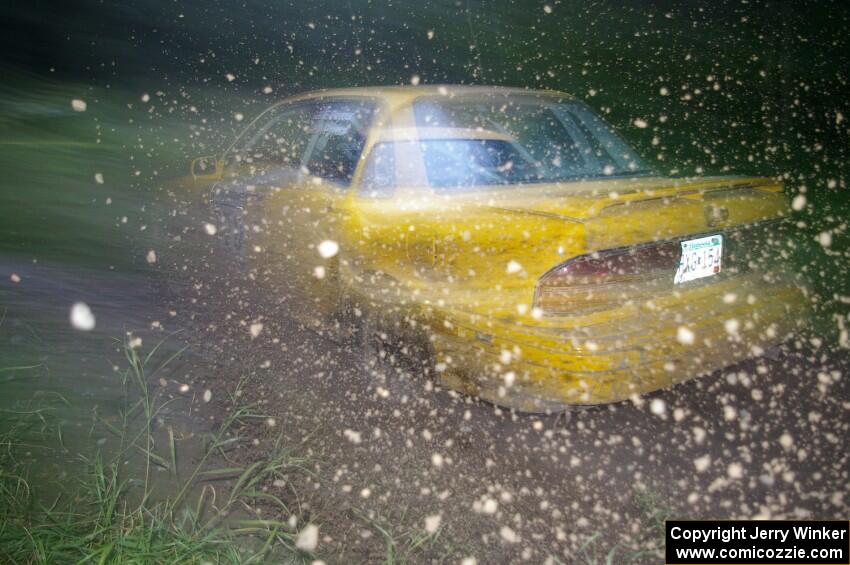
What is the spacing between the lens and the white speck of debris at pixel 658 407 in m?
2.90

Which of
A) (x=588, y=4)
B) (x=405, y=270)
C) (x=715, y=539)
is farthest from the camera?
(x=588, y=4)

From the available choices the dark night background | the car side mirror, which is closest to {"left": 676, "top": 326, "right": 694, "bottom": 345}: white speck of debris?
the dark night background

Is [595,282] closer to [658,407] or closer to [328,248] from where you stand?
[658,407]

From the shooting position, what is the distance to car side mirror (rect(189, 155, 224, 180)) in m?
4.36

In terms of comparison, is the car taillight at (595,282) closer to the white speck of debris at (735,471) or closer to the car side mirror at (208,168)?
the white speck of debris at (735,471)

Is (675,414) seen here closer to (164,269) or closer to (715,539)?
(715,539)

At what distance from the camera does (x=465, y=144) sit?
313 centimetres

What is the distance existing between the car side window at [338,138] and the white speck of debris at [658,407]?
188 centimetres

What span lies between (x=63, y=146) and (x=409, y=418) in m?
11.1

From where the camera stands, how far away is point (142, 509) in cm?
218

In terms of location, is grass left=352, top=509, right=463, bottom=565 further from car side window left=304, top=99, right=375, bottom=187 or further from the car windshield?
car side window left=304, top=99, right=375, bottom=187

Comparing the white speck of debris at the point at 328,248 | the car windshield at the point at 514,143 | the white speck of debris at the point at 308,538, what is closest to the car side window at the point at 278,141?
the white speck of debris at the point at 328,248

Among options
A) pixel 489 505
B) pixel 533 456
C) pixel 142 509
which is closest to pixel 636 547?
pixel 489 505

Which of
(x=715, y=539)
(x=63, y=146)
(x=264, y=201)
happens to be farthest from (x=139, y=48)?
(x=715, y=539)
